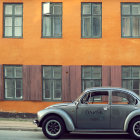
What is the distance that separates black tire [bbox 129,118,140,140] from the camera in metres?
11.3

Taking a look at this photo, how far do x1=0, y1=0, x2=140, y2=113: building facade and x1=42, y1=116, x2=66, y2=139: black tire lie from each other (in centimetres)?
638

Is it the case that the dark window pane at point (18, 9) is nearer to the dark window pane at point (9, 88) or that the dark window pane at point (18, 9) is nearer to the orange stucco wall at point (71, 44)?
the orange stucco wall at point (71, 44)

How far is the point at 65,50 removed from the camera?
18328 millimetres

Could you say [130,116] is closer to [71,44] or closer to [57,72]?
[57,72]

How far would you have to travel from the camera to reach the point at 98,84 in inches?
713

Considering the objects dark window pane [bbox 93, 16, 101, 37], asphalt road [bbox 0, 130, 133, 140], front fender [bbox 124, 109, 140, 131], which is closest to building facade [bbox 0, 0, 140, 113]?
dark window pane [bbox 93, 16, 101, 37]

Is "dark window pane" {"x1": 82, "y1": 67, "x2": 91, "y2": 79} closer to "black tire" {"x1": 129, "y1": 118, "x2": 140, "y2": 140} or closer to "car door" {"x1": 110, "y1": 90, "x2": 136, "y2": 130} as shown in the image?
"car door" {"x1": 110, "y1": 90, "x2": 136, "y2": 130}

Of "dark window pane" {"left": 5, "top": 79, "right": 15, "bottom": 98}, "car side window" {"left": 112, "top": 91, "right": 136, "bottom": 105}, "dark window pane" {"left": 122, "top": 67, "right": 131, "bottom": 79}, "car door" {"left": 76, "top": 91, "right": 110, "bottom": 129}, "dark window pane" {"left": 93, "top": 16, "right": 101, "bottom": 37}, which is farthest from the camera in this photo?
"dark window pane" {"left": 5, "top": 79, "right": 15, "bottom": 98}

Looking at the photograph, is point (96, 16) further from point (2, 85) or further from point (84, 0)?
point (2, 85)

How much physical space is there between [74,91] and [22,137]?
20.9 feet

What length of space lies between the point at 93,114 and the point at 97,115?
0.41 feet

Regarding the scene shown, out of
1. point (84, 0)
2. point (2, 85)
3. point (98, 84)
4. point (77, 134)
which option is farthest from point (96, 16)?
point (77, 134)

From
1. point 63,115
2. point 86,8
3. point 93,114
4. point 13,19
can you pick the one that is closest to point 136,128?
point 93,114

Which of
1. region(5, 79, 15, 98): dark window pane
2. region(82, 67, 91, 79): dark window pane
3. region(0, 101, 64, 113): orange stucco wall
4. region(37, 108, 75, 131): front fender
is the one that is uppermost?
region(82, 67, 91, 79): dark window pane
